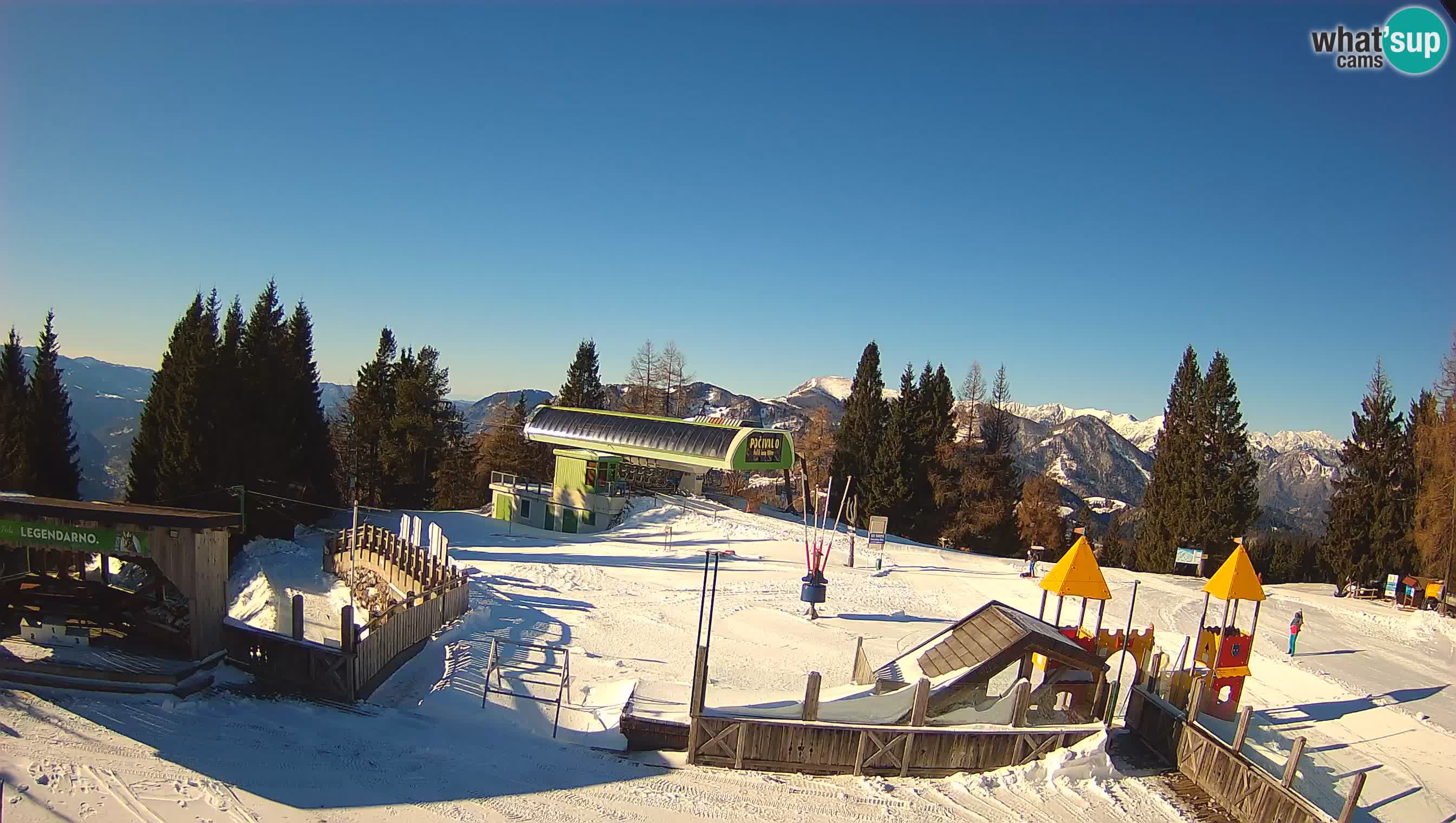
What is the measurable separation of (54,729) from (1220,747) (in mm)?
15512

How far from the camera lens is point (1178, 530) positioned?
123 feet

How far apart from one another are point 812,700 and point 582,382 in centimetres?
4035

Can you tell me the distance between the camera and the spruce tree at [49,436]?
1202 inches

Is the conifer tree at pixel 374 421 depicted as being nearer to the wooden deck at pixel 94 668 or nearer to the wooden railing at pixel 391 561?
the wooden railing at pixel 391 561

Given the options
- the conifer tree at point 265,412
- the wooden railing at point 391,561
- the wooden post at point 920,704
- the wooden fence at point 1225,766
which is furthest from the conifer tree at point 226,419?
the wooden fence at point 1225,766

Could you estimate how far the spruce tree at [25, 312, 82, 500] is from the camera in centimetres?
3053

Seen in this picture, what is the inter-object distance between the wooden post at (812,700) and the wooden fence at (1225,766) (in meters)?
5.82

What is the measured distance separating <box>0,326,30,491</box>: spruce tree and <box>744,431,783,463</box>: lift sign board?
88.9 ft

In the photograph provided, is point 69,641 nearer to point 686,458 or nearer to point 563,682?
point 563,682

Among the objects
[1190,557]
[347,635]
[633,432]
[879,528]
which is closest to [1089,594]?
[879,528]

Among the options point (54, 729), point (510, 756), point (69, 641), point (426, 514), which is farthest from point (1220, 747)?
point (426, 514)

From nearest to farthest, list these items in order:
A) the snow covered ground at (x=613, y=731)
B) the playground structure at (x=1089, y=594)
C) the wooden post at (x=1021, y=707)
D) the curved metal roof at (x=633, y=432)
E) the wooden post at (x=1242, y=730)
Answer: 1. the snow covered ground at (x=613, y=731)
2. the wooden post at (x=1242, y=730)
3. the wooden post at (x=1021, y=707)
4. the playground structure at (x=1089, y=594)
5. the curved metal roof at (x=633, y=432)

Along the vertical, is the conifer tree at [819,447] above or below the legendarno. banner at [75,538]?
above

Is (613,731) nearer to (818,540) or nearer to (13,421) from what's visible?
(818,540)
